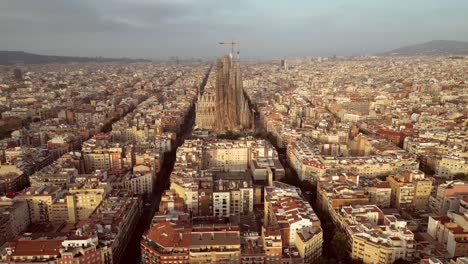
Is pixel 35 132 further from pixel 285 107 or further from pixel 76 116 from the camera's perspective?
pixel 285 107

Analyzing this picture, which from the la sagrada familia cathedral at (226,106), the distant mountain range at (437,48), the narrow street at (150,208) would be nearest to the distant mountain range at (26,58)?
the la sagrada familia cathedral at (226,106)

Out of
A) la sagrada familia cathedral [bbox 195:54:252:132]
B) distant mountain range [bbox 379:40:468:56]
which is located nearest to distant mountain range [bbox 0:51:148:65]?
la sagrada familia cathedral [bbox 195:54:252:132]

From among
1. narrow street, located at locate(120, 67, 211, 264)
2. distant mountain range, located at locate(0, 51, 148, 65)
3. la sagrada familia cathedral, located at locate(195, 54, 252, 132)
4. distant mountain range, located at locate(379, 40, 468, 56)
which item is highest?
distant mountain range, located at locate(379, 40, 468, 56)

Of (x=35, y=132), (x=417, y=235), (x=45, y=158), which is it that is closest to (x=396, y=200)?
(x=417, y=235)

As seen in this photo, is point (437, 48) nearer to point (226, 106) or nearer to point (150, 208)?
point (226, 106)

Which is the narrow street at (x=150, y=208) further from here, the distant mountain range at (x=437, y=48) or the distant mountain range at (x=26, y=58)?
the distant mountain range at (x=437, y=48)

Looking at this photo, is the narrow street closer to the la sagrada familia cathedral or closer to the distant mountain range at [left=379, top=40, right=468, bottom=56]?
the la sagrada familia cathedral

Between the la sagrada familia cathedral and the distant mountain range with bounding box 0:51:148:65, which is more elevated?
the distant mountain range with bounding box 0:51:148:65

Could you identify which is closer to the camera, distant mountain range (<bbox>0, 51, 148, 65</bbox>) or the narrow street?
the narrow street

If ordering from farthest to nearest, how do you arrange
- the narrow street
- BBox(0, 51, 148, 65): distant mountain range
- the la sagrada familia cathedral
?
BBox(0, 51, 148, 65): distant mountain range → the la sagrada familia cathedral → the narrow street
